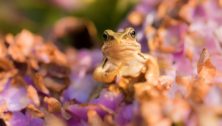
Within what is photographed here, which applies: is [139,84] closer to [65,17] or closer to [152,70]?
[152,70]

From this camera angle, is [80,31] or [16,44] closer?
[16,44]

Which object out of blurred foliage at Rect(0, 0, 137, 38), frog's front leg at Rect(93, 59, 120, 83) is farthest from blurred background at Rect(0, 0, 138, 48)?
frog's front leg at Rect(93, 59, 120, 83)

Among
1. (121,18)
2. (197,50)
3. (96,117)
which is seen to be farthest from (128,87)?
(121,18)

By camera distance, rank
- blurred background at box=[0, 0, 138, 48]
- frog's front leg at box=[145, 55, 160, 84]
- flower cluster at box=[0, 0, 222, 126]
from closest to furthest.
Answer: flower cluster at box=[0, 0, 222, 126], frog's front leg at box=[145, 55, 160, 84], blurred background at box=[0, 0, 138, 48]

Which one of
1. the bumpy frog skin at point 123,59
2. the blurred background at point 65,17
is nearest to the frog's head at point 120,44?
the bumpy frog skin at point 123,59

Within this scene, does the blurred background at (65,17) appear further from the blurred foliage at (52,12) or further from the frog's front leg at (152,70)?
the frog's front leg at (152,70)

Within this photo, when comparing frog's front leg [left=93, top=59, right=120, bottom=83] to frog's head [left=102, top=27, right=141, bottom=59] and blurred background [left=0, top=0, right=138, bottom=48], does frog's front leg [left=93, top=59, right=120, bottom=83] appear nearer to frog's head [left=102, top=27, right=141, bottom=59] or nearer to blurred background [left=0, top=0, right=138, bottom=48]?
frog's head [left=102, top=27, right=141, bottom=59]

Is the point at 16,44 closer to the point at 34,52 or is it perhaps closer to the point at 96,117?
the point at 34,52

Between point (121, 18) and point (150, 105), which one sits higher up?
point (121, 18)
